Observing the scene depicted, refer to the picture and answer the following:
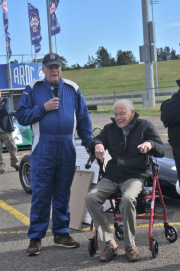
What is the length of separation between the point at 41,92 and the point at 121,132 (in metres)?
0.91

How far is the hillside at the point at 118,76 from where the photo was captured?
8619 cm

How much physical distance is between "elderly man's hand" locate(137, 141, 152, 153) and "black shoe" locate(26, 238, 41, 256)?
4.76ft

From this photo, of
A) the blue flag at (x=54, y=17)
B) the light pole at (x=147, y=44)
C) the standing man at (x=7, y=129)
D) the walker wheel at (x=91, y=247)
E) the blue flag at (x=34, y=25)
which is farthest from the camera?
the blue flag at (x=34, y=25)

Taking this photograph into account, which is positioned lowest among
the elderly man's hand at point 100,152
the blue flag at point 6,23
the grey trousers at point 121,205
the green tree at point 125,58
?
the grey trousers at point 121,205

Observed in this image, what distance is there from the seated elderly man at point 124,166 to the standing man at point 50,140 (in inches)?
13.0

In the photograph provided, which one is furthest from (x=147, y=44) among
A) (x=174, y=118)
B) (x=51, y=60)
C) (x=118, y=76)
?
(x=118, y=76)

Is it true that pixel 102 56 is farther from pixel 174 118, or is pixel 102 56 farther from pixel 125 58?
pixel 174 118

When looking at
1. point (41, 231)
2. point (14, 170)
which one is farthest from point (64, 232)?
point (14, 170)

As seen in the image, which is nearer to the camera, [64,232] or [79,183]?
[64,232]

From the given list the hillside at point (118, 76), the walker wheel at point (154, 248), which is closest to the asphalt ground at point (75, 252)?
the walker wheel at point (154, 248)

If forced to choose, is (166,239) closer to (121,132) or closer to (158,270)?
(158,270)

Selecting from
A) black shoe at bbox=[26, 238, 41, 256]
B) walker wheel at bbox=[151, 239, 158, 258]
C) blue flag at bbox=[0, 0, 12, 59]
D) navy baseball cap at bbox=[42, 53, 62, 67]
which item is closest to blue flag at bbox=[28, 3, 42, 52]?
blue flag at bbox=[0, 0, 12, 59]

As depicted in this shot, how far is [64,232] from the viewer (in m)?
5.28

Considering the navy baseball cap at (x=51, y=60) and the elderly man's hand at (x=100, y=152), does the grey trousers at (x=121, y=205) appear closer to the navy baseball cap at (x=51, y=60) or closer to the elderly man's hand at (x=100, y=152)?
the elderly man's hand at (x=100, y=152)
